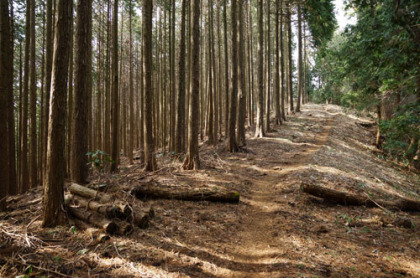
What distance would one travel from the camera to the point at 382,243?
17.3 ft

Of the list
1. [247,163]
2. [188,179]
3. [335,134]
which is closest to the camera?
[188,179]

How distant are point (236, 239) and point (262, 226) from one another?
0.93 metres

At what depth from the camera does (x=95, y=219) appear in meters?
4.72

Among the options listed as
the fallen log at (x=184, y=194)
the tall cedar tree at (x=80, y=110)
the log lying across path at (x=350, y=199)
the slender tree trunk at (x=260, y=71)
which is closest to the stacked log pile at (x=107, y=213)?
the fallen log at (x=184, y=194)

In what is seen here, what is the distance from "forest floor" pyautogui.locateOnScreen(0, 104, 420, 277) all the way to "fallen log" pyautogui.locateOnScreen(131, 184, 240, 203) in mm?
167

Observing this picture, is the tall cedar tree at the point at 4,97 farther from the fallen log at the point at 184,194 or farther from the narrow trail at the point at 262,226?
the narrow trail at the point at 262,226

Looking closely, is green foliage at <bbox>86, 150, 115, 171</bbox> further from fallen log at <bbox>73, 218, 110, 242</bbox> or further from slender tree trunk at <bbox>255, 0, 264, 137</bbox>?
slender tree trunk at <bbox>255, 0, 264, 137</bbox>

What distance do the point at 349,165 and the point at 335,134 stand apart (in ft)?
28.4

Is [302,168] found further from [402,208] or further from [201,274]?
[201,274]

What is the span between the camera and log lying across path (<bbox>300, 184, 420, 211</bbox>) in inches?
282

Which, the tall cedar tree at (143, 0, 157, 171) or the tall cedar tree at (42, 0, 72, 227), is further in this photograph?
the tall cedar tree at (143, 0, 157, 171)

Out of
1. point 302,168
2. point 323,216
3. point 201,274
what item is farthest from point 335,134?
point 201,274

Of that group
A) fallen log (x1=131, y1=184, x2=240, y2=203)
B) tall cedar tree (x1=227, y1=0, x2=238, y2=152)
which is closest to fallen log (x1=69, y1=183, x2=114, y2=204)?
fallen log (x1=131, y1=184, x2=240, y2=203)

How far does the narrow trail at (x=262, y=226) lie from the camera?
436 centimetres
